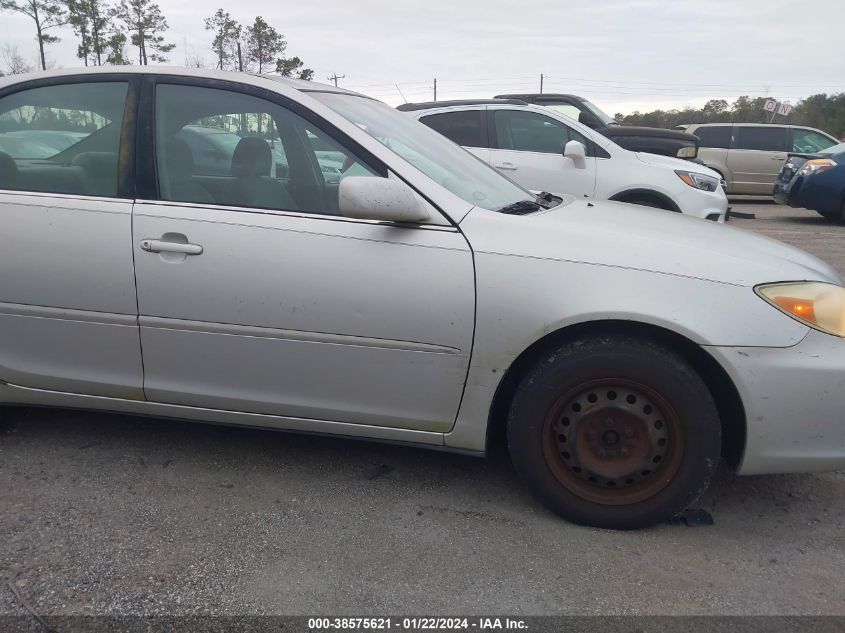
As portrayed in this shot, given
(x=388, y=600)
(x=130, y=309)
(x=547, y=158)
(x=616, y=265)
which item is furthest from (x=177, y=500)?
(x=547, y=158)

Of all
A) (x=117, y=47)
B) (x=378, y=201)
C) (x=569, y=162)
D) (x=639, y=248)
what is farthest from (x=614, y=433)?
(x=117, y=47)

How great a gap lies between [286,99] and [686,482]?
2135 millimetres

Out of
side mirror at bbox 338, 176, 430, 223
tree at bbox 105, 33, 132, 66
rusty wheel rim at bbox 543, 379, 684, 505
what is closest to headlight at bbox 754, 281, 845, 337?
rusty wheel rim at bbox 543, 379, 684, 505

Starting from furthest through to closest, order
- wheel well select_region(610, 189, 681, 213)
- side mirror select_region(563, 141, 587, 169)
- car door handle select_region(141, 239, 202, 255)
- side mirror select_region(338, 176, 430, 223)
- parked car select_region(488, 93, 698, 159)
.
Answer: parked car select_region(488, 93, 698, 159) → wheel well select_region(610, 189, 681, 213) → side mirror select_region(563, 141, 587, 169) → car door handle select_region(141, 239, 202, 255) → side mirror select_region(338, 176, 430, 223)

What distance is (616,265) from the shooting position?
259 centimetres

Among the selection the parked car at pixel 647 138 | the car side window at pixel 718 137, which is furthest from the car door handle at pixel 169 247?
the car side window at pixel 718 137

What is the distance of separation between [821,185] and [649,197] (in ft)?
18.1

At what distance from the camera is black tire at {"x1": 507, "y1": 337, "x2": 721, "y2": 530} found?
255 centimetres

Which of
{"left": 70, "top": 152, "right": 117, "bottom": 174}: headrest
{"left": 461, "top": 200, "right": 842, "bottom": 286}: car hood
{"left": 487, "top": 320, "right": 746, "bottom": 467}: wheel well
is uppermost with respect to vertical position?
{"left": 70, "top": 152, "right": 117, "bottom": 174}: headrest

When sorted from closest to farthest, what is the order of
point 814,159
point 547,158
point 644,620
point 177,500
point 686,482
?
point 644,620, point 686,482, point 177,500, point 547,158, point 814,159

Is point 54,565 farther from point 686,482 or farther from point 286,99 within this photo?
point 686,482

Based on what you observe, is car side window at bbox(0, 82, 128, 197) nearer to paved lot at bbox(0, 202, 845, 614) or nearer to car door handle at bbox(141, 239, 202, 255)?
car door handle at bbox(141, 239, 202, 255)

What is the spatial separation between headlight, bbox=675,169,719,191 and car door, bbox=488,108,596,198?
948 mm

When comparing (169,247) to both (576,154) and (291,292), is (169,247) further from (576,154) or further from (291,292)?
(576,154)
